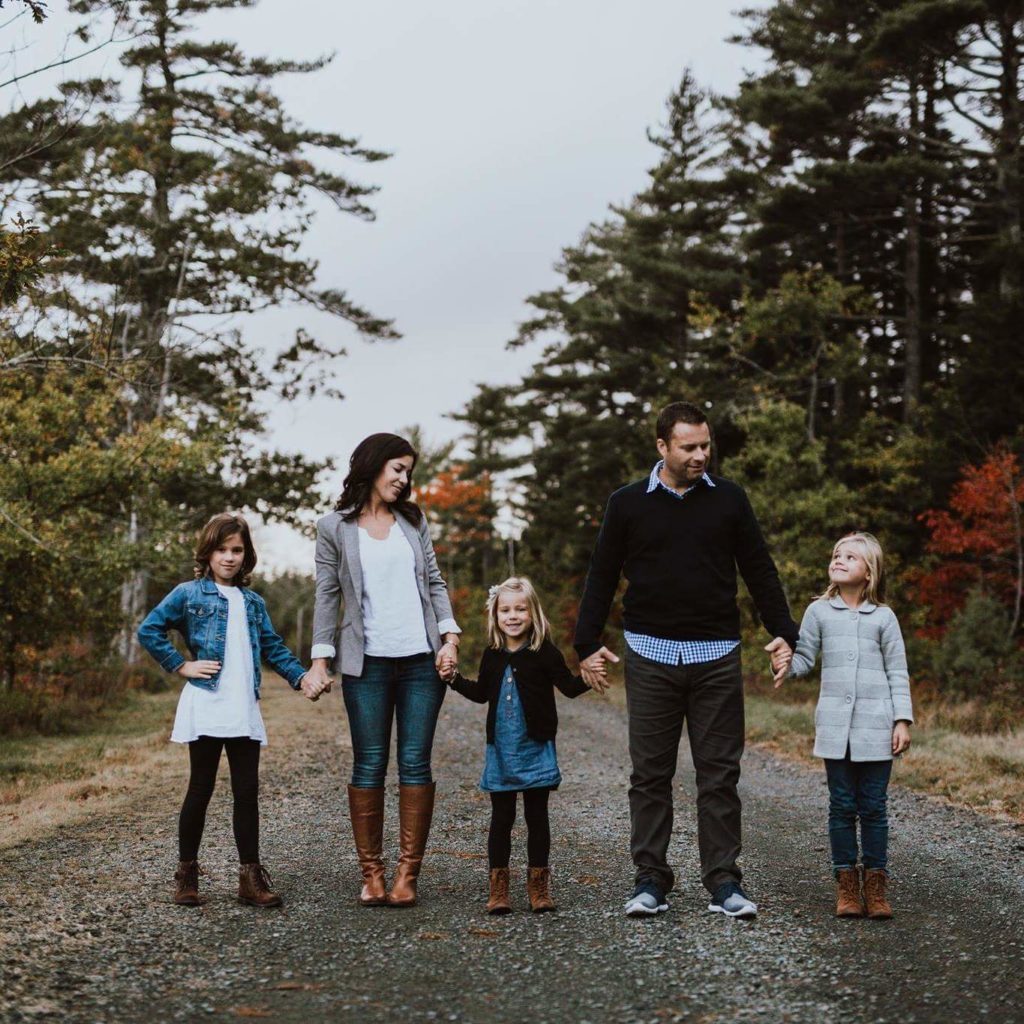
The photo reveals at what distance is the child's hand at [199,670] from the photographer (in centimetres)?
547

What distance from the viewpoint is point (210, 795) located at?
5473mm

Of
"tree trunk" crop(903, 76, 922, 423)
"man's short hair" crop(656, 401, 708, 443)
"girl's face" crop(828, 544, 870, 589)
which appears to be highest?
"tree trunk" crop(903, 76, 922, 423)

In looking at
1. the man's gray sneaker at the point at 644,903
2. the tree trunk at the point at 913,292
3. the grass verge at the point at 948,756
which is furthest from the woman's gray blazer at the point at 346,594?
the tree trunk at the point at 913,292

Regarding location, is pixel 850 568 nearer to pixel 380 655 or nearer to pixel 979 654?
pixel 380 655

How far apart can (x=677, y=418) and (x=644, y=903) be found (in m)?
2.18

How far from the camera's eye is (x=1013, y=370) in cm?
2183

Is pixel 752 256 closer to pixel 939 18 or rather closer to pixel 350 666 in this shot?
pixel 939 18

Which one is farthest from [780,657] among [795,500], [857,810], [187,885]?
[795,500]

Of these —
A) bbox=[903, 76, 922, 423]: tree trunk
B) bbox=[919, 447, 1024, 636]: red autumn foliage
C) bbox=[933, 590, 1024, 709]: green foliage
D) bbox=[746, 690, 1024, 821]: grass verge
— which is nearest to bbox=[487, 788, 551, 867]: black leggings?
bbox=[746, 690, 1024, 821]: grass verge

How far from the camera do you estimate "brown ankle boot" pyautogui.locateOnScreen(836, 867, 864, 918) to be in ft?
16.5

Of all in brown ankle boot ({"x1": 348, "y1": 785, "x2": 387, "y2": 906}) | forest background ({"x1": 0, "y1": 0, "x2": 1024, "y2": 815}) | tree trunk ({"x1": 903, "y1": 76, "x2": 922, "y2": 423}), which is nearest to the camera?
brown ankle boot ({"x1": 348, "y1": 785, "x2": 387, "y2": 906})

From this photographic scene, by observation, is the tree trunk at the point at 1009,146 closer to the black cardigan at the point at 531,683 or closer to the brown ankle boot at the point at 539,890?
the black cardigan at the point at 531,683

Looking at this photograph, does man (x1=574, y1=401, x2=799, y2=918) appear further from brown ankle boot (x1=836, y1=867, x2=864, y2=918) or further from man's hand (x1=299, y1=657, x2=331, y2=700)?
man's hand (x1=299, y1=657, x2=331, y2=700)

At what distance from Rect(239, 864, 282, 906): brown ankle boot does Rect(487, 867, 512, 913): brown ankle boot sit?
99cm
